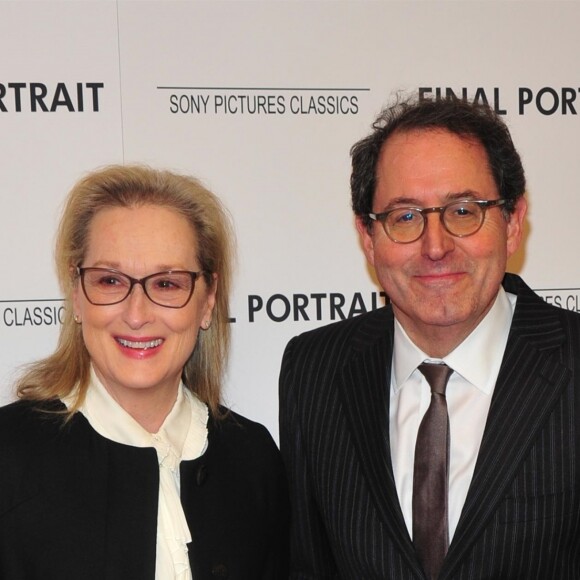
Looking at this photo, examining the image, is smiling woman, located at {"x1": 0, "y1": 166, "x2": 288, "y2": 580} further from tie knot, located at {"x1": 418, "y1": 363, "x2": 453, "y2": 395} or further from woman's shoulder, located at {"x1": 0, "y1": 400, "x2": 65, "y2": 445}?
tie knot, located at {"x1": 418, "y1": 363, "x2": 453, "y2": 395}

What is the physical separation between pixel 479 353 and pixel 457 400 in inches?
5.3

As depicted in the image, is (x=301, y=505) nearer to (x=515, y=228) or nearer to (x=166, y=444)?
(x=166, y=444)

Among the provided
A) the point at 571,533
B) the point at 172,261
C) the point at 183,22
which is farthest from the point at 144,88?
the point at 571,533

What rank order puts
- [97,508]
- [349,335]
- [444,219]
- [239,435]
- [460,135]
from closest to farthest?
[97,508]
[444,219]
[460,135]
[239,435]
[349,335]

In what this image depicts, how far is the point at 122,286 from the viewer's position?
219cm

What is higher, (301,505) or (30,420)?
(30,420)

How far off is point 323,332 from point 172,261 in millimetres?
627

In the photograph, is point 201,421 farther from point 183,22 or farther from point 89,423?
point 183,22

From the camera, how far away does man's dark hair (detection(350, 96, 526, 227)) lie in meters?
2.34

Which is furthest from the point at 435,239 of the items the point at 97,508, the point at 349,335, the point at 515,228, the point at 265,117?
the point at 265,117

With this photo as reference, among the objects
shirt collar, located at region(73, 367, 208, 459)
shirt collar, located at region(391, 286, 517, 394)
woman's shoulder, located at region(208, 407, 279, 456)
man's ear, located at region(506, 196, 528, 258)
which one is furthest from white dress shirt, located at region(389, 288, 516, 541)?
shirt collar, located at region(73, 367, 208, 459)

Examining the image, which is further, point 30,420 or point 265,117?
point 265,117

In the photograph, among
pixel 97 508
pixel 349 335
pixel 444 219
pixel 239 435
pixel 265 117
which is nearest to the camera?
pixel 97 508

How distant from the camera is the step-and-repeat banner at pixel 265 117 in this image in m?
3.03
